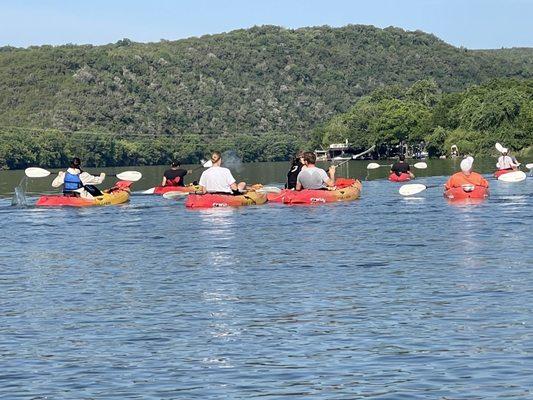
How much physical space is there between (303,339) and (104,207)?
2904cm

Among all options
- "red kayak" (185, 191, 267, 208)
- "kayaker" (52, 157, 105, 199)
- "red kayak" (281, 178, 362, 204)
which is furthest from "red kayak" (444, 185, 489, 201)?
"kayaker" (52, 157, 105, 199)

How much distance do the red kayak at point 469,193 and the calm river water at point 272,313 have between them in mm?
8566

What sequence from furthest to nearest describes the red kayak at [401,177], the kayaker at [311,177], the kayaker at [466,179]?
the red kayak at [401,177] < the kayaker at [466,179] < the kayaker at [311,177]

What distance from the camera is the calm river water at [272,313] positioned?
13859mm

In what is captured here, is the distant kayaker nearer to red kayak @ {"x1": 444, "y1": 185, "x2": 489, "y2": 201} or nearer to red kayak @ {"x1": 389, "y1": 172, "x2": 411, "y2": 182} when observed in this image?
red kayak @ {"x1": 444, "y1": 185, "x2": 489, "y2": 201}

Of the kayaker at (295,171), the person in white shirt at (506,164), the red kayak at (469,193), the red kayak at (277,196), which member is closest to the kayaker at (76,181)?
the red kayak at (277,196)

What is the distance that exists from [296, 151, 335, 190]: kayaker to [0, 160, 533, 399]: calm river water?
6.92 meters

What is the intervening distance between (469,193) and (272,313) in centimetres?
2504

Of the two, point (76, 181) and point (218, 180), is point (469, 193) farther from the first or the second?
point (76, 181)

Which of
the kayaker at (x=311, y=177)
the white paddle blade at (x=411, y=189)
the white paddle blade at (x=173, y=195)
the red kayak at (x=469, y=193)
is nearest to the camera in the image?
the kayaker at (x=311, y=177)

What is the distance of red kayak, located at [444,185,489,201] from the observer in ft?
138

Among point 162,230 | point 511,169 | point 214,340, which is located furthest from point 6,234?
point 511,169

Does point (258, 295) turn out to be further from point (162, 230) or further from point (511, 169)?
point (511, 169)

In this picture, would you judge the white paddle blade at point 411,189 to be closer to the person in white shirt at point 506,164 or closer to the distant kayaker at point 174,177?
the distant kayaker at point 174,177
